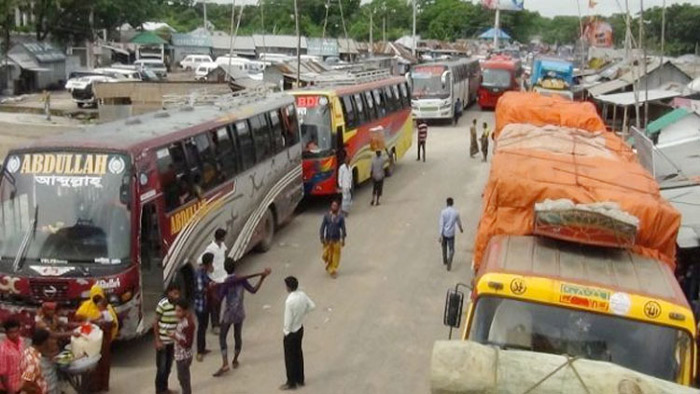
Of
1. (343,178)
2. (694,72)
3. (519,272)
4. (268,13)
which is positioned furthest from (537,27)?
(519,272)

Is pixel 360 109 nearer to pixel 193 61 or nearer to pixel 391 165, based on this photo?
pixel 391 165

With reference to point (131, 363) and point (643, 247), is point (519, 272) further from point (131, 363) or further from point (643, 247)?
point (131, 363)

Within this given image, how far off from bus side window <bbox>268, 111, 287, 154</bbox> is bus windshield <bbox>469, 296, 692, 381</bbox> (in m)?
10.6

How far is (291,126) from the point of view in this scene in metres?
18.4

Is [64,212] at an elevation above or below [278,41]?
below

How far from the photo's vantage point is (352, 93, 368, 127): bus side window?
72.0ft

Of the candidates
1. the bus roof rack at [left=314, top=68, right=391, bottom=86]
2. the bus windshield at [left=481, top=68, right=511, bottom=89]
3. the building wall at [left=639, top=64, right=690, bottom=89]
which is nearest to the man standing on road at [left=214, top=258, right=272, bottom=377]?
the bus roof rack at [left=314, top=68, right=391, bottom=86]

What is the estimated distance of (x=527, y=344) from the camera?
6938 mm

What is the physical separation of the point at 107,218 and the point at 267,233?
21.0ft

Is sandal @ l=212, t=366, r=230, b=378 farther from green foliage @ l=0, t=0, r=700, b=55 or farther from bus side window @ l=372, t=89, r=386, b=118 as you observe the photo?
green foliage @ l=0, t=0, r=700, b=55

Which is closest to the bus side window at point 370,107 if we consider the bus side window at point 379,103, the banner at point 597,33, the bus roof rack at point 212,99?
the bus side window at point 379,103

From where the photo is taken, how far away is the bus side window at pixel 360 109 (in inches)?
864

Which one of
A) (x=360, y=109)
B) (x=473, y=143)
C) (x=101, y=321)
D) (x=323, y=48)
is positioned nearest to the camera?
(x=101, y=321)

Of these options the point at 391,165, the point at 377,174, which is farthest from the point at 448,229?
the point at 391,165
